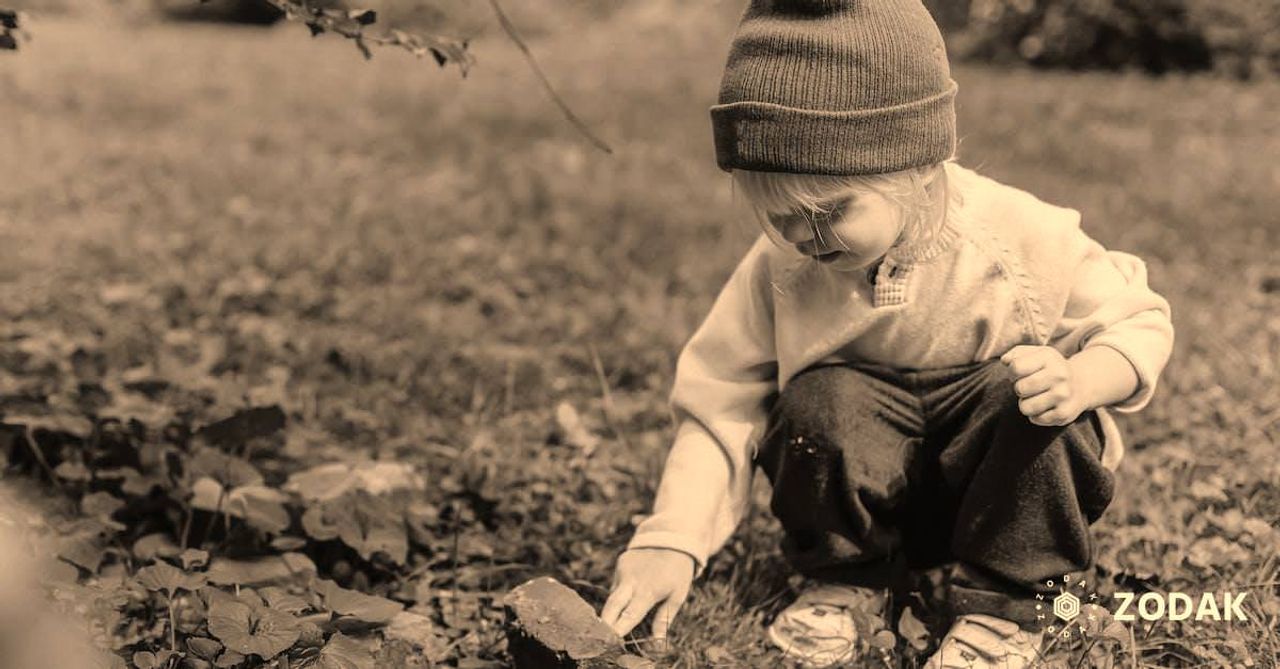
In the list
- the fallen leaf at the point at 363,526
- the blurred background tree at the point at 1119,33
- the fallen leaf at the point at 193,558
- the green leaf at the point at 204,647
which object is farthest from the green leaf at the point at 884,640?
the blurred background tree at the point at 1119,33

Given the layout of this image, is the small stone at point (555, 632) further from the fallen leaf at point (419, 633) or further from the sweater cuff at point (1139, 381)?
the sweater cuff at point (1139, 381)

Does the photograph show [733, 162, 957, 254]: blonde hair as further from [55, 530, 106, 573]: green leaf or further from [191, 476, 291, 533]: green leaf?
[55, 530, 106, 573]: green leaf

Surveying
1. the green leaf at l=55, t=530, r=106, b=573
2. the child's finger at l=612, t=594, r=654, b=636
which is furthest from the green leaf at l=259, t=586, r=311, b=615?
the child's finger at l=612, t=594, r=654, b=636

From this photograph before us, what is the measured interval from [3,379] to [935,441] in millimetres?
2122

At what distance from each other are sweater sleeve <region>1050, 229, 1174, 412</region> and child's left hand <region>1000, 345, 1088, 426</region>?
14 centimetres

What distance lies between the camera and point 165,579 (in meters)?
2.03

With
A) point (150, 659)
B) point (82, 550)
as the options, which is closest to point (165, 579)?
point (150, 659)

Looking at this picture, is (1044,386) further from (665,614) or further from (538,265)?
(538,265)

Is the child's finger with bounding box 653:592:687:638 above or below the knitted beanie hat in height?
below

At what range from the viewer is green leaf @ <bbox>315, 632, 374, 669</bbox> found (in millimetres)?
1857

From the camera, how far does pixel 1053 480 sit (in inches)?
75.8

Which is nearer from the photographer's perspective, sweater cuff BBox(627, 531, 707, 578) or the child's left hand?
the child's left hand

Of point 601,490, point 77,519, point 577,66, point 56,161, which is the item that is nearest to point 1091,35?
point 577,66

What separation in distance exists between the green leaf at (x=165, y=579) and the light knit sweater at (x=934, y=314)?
2.39 ft
